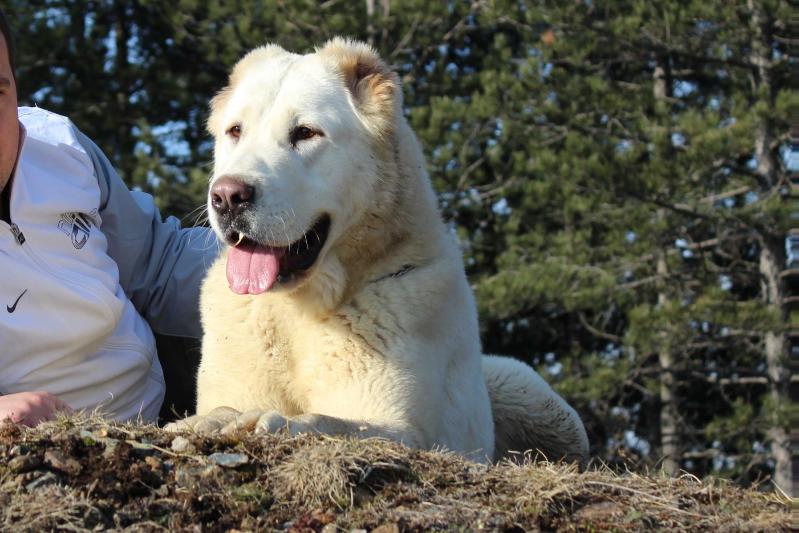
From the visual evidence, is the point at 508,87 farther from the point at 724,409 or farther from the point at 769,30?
the point at 724,409

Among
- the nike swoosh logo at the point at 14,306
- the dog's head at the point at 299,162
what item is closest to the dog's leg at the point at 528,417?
the dog's head at the point at 299,162

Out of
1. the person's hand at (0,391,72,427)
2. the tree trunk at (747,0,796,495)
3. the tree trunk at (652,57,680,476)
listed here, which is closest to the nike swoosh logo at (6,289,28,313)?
the person's hand at (0,391,72,427)

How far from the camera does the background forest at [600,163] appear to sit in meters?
14.4

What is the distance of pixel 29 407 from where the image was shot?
11.7 feet

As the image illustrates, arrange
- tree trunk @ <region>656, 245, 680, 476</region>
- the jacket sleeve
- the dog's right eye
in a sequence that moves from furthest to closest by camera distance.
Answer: tree trunk @ <region>656, 245, 680, 476</region> < the jacket sleeve < the dog's right eye

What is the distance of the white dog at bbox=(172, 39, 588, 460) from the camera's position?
155 inches

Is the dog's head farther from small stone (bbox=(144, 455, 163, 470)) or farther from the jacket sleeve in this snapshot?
small stone (bbox=(144, 455, 163, 470))

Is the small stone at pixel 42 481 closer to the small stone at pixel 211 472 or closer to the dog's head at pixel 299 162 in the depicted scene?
the small stone at pixel 211 472

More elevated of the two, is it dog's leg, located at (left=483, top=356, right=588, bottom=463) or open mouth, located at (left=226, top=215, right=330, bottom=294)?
open mouth, located at (left=226, top=215, right=330, bottom=294)

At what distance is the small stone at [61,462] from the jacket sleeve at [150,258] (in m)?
2.01

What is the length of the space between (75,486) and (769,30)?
13864 mm

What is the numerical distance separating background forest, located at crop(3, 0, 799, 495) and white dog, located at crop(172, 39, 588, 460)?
967 cm

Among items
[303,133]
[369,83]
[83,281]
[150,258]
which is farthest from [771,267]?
[83,281]

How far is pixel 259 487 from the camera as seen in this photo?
3.04 metres
